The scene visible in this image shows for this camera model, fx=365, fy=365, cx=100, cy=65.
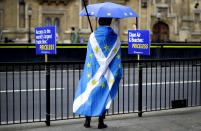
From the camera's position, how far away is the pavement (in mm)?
6090

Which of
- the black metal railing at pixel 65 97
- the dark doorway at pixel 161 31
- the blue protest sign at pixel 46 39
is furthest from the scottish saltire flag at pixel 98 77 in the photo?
the dark doorway at pixel 161 31

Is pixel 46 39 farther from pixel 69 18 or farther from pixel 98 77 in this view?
pixel 69 18

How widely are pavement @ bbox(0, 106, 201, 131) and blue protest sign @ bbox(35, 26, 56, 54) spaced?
142 centimetres

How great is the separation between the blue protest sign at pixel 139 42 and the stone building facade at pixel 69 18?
1044 inches

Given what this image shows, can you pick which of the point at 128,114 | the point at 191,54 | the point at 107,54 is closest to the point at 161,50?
the point at 191,54

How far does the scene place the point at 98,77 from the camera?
5.79 m

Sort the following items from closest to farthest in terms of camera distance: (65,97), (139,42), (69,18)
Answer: (139,42), (65,97), (69,18)

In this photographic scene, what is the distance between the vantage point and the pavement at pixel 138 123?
609 cm

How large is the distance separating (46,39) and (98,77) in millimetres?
1771

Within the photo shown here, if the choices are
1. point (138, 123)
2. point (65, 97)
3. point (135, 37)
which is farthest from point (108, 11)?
point (65, 97)

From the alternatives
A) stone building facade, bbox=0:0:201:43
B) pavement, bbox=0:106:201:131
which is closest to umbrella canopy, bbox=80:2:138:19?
pavement, bbox=0:106:201:131

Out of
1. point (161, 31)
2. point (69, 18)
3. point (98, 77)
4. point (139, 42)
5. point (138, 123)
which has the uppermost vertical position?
point (69, 18)

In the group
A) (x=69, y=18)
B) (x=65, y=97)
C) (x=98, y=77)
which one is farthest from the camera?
(x=69, y=18)

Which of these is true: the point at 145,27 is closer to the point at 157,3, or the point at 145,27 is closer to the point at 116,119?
the point at 157,3
